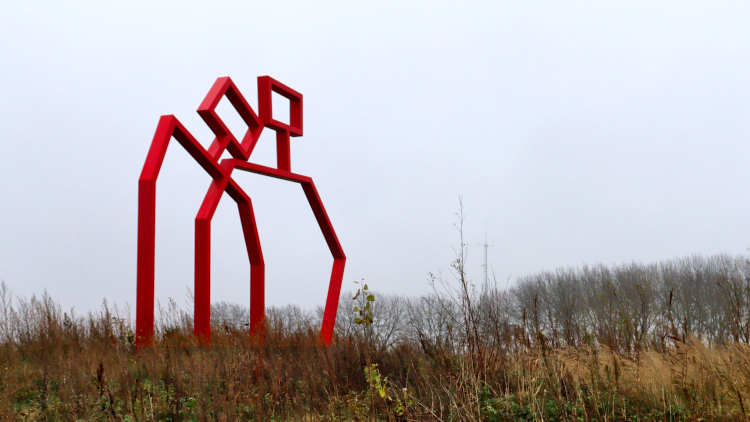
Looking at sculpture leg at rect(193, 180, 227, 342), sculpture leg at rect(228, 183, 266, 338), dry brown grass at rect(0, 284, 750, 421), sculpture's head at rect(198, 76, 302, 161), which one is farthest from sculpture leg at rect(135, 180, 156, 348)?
sculpture leg at rect(228, 183, 266, 338)

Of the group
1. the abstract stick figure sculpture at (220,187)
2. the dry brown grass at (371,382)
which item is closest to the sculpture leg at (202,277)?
the abstract stick figure sculpture at (220,187)

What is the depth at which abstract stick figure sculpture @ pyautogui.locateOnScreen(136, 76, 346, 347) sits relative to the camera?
7.37m

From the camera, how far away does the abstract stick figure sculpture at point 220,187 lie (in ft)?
24.2

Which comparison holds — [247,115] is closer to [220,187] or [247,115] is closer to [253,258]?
Result: [220,187]

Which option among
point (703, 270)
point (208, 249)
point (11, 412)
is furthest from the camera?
point (703, 270)

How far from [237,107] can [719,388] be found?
285 inches

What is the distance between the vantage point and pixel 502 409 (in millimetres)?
5012

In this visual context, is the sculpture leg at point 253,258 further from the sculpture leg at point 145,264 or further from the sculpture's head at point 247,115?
the sculpture leg at point 145,264

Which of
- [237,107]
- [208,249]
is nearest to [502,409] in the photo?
[208,249]

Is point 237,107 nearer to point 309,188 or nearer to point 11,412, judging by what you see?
point 309,188

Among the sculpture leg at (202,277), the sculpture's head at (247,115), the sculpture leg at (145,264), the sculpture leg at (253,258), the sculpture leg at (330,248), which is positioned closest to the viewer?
the sculpture leg at (145,264)

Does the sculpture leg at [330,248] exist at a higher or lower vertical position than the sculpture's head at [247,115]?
lower

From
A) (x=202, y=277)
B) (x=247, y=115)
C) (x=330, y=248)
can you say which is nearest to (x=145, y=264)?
(x=202, y=277)

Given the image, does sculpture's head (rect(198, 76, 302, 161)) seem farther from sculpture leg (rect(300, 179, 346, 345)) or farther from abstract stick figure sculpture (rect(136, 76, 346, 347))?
sculpture leg (rect(300, 179, 346, 345))
